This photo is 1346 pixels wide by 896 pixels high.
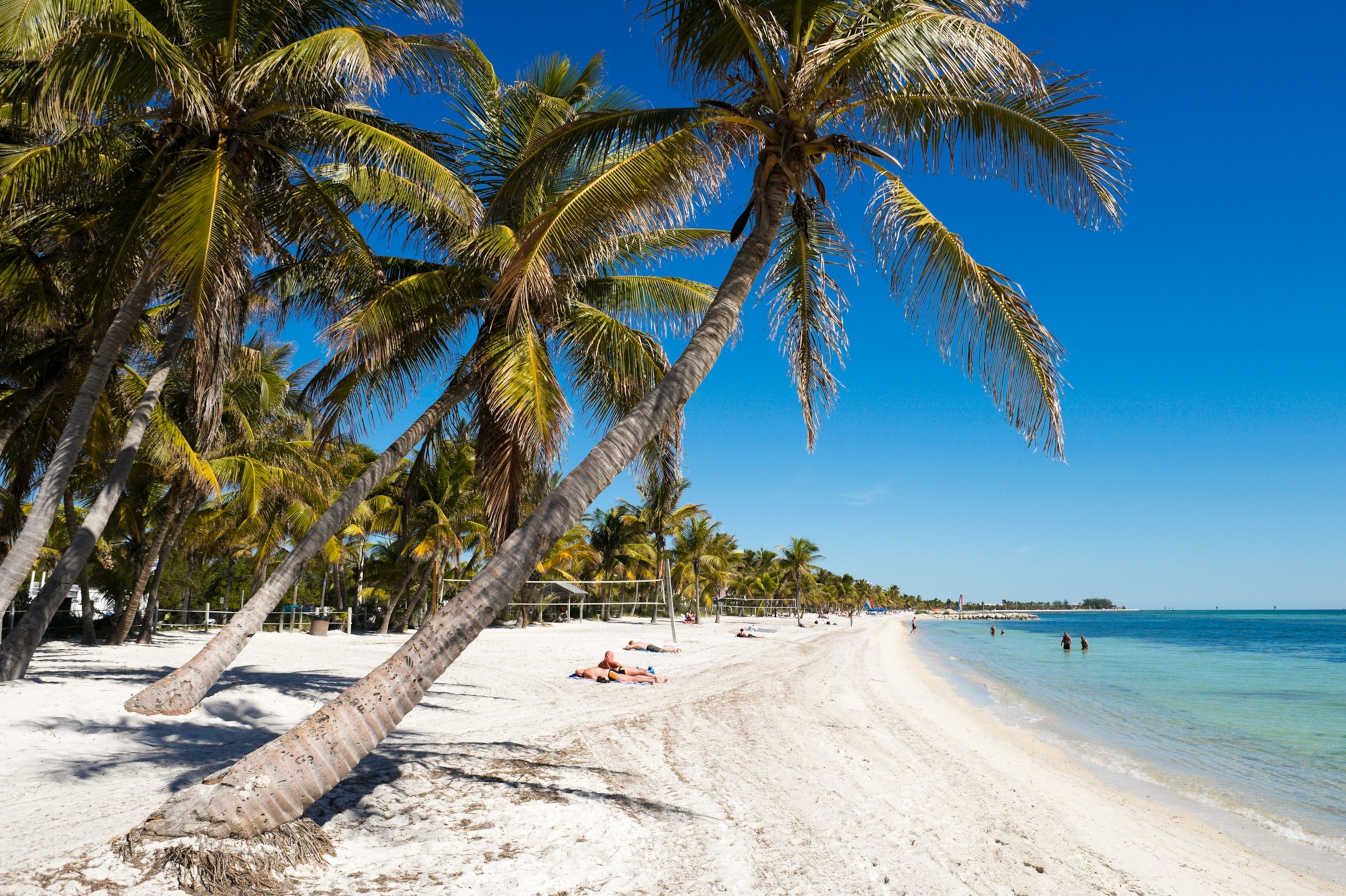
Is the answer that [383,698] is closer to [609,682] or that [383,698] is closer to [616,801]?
[616,801]

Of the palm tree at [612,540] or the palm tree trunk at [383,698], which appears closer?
the palm tree trunk at [383,698]

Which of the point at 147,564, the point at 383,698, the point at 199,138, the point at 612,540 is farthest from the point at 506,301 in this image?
the point at 612,540

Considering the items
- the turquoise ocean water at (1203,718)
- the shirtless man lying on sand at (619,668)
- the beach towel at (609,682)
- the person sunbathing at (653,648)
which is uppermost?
the shirtless man lying on sand at (619,668)

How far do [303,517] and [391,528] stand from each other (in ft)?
16.4

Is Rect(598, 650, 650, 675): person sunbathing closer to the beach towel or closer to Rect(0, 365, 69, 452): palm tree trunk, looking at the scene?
the beach towel

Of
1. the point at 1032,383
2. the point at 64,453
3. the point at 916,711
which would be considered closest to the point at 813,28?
the point at 1032,383

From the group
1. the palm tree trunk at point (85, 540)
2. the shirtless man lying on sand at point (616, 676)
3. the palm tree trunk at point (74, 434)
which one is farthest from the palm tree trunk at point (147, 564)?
the shirtless man lying on sand at point (616, 676)

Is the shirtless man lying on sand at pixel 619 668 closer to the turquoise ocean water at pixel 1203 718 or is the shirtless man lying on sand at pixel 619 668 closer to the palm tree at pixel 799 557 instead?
the turquoise ocean water at pixel 1203 718

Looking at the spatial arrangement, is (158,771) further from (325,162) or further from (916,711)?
(916,711)

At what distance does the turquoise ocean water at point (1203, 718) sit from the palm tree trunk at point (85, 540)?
1353cm

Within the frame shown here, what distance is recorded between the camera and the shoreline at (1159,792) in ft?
21.8

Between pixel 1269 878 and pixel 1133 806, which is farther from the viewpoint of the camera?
pixel 1133 806

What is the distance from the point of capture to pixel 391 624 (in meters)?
29.7

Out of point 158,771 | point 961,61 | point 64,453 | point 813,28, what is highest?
point 813,28
